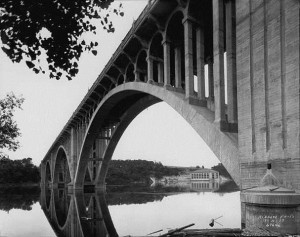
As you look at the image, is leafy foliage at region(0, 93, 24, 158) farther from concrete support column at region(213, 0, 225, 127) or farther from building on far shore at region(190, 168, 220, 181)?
building on far shore at region(190, 168, 220, 181)

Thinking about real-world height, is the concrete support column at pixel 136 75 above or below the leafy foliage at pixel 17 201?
above

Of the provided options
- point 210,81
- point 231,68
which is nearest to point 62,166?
point 210,81

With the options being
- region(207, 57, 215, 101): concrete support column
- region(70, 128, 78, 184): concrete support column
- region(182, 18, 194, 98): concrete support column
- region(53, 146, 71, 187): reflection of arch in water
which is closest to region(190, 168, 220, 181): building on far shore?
region(53, 146, 71, 187): reflection of arch in water

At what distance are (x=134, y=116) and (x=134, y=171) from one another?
275 ft

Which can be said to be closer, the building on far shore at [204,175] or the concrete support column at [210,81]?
the concrete support column at [210,81]

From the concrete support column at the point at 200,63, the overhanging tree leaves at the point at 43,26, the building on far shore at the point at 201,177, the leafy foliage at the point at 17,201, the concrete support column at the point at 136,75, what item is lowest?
the leafy foliage at the point at 17,201

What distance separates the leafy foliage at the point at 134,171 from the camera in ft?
346

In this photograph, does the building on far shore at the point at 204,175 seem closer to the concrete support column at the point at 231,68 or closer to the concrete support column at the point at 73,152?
the concrete support column at the point at 73,152

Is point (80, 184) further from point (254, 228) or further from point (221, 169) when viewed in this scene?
point (221, 169)

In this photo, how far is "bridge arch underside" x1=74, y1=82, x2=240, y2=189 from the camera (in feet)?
42.5

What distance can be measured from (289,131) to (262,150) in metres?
1.12

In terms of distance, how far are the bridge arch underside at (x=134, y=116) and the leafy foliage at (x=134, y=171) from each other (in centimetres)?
5369

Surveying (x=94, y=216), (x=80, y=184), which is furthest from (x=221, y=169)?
(x=94, y=216)

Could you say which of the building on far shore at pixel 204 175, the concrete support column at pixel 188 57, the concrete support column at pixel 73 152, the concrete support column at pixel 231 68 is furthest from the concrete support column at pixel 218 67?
the building on far shore at pixel 204 175
